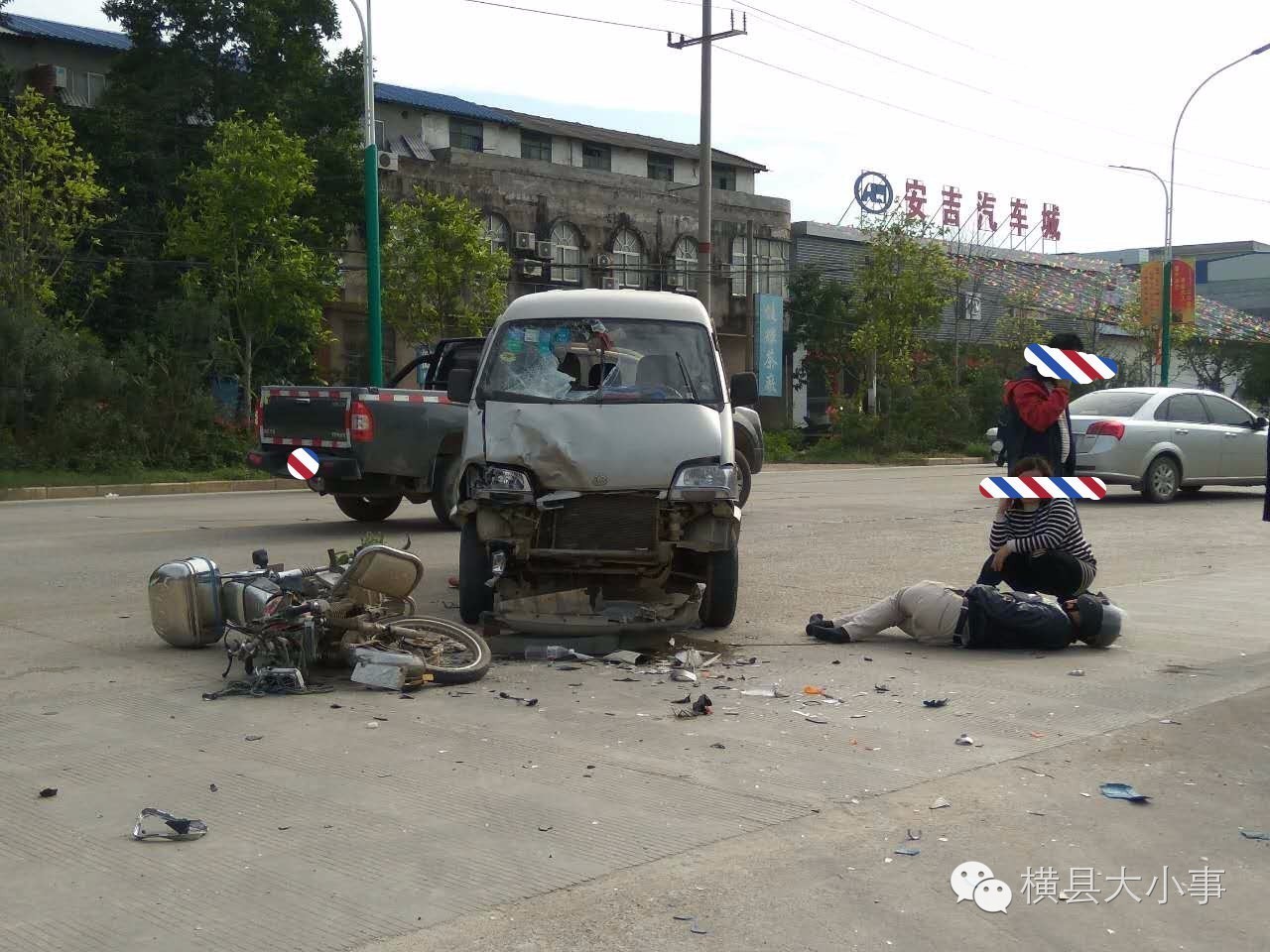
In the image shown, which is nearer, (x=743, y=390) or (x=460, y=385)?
(x=460, y=385)

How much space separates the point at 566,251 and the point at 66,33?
56.7 feet

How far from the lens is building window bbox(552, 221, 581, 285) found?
149ft

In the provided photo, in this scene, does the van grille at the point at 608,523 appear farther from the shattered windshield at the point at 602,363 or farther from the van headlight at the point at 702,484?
the shattered windshield at the point at 602,363

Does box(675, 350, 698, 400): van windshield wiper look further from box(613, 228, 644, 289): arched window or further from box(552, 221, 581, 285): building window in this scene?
box(613, 228, 644, 289): arched window

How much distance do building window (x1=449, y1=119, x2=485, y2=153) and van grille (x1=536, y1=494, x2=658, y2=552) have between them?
39993 millimetres

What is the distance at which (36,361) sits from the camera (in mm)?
23781

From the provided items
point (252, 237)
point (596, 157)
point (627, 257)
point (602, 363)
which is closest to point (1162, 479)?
point (602, 363)

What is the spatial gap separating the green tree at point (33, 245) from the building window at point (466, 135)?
20689 mm

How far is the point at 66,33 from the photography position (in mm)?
42000

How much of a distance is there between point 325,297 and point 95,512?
12.7m

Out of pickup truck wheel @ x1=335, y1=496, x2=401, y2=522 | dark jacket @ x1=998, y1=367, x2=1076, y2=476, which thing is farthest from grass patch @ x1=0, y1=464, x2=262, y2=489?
dark jacket @ x1=998, y1=367, x2=1076, y2=476

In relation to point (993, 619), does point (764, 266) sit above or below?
above

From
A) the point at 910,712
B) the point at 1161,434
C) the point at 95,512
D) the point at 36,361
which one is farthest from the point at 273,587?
the point at 36,361

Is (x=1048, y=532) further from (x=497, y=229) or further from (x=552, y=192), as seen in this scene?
(x=552, y=192)
